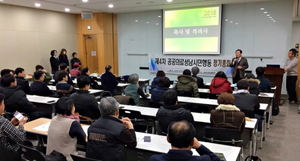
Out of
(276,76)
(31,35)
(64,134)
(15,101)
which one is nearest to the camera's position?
(64,134)

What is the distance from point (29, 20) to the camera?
8.67 meters

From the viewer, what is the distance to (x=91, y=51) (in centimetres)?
1052

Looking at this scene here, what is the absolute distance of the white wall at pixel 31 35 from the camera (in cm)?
802

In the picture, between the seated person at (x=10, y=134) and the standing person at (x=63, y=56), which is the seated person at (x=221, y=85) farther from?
the standing person at (x=63, y=56)

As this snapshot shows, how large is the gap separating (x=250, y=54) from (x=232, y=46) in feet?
2.12

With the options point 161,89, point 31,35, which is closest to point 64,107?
point 161,89

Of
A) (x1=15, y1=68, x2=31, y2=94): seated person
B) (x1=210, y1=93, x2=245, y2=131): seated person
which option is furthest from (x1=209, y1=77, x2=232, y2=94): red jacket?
(x1=15, y1=68, x2=31, y2=94): seated person

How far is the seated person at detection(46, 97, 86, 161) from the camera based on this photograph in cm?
224

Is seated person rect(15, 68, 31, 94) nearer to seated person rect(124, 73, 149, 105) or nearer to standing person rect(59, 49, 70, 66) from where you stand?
seated person rect(124, 73, 149, 105)

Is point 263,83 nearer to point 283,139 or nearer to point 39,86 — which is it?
point 283,139

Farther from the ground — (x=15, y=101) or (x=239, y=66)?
(x=239, y=66)

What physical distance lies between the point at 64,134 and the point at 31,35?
7.76 m

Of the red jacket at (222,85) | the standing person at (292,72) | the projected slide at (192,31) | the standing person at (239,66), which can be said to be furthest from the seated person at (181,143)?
the projected slide at (192,31)

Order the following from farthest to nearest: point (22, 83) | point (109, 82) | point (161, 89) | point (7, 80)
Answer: point (109, 82) → point (22, 83) → point (161, 89) → point (7, 80)
